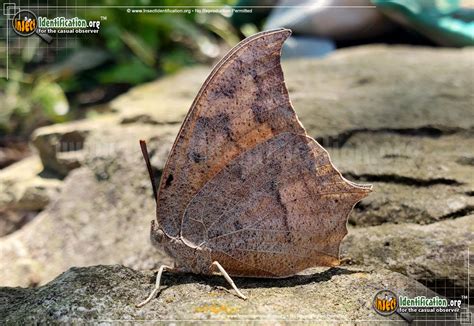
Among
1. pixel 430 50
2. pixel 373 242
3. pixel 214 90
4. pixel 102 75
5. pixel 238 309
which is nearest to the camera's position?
pixel 238 309

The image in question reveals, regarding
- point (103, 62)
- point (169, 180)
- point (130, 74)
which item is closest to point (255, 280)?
point (169, 180)

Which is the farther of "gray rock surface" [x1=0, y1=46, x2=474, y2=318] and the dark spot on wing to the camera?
"gray rock surface" [x1=0, y1=46, x2=474, y2=318]

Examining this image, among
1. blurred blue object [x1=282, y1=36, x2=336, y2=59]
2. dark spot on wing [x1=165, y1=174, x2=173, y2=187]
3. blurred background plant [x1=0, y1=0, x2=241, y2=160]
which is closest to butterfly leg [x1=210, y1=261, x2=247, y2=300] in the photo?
dark spot on wing [x1=165, y1=174, x2=173, y2=187]

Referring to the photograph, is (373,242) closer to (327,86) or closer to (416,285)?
(416,285)

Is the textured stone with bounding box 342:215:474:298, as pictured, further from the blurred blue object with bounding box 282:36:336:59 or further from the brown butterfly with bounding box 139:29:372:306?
the blurred blue object with bounding box 282:36:336:59

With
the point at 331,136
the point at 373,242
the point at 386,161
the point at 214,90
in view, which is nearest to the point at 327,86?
the point at 331,136

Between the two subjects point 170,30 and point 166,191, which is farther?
point 170,30

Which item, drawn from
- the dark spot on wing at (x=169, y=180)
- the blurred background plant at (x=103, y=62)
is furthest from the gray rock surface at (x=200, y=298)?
the blurred background plant at (x=103, y=62)

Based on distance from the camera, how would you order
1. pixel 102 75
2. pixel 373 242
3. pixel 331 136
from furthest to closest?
pixel 102 75
pixel 331 136
pixel 373 242

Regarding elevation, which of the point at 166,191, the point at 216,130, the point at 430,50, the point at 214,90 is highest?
the point at 430,50
